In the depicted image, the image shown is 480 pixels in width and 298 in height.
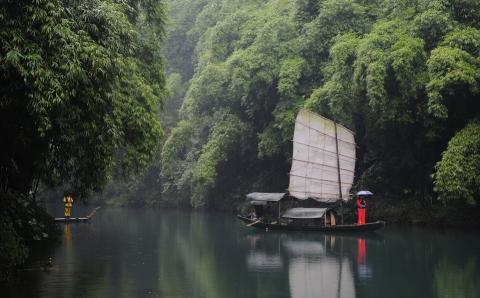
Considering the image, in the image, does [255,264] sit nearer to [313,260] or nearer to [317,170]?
[313,260]

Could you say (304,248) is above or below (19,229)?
below

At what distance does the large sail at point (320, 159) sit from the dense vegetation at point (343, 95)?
2.41 ft

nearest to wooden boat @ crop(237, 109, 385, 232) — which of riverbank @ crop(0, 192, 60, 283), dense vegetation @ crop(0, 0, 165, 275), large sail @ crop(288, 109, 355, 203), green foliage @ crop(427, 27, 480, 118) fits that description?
large sail @ crop(288, 109, 355, 203)

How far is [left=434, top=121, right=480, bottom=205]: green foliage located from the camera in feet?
50.1

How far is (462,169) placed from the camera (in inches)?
603

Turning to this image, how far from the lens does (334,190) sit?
18797mm

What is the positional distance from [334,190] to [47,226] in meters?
8.52

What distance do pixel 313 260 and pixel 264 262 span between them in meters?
1.01

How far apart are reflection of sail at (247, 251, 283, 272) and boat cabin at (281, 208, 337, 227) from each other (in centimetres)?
517

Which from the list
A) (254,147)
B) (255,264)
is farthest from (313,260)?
(254,147)

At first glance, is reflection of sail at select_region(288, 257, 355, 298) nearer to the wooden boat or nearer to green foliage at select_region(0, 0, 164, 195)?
green foliage at select_region(0, 0, 164, 195)

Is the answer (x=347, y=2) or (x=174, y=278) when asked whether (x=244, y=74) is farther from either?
(x=174, y=278)

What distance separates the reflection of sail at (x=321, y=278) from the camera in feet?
28.7

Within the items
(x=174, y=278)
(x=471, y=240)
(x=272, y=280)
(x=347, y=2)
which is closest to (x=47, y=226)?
(x=174, y=278)
